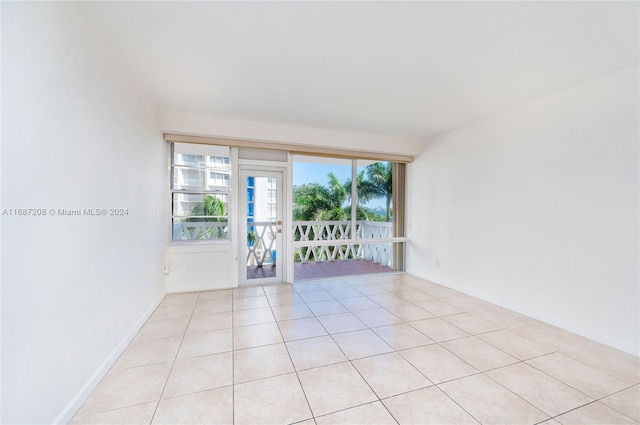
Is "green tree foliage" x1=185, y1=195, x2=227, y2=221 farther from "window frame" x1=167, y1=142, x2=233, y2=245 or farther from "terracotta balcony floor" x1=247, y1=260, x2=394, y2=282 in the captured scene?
"terracotta balcony floor" x1=247, y1=260, x2=394, y2=282

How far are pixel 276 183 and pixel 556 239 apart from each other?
11.7ft

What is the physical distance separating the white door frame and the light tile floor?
A: 1.03 m

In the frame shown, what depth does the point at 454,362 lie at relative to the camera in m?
2.06

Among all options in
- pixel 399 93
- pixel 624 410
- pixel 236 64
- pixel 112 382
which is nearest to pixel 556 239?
pixel 624 410

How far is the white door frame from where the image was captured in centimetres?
399

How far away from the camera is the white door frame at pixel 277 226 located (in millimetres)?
3992

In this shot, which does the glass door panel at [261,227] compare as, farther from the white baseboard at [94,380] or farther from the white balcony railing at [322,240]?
the white baseboard at [94,380]

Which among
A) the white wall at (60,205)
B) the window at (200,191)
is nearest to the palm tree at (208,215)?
the window at (200,191)

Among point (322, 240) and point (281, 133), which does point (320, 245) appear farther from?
point (281, 133)

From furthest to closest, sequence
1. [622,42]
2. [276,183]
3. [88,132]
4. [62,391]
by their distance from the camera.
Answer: [276,183], [622,42], [88,132], [62,391]

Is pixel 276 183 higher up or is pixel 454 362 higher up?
pixel 276 183

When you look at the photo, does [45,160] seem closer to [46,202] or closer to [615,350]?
[46,202]

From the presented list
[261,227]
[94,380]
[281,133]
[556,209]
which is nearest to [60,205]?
[94,380]

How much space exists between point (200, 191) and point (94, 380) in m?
2.51
